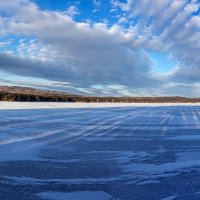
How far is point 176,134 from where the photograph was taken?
6973mm

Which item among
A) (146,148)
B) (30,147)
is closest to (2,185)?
(30,147)

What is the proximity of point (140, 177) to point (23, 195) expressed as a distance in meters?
1.30

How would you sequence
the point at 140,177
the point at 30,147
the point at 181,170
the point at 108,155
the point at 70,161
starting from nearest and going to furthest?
the point at 140,177, the point at 181,170, the point at 70,161, the point at 108,155, the point at 30,147

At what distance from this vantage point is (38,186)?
3.06 meters

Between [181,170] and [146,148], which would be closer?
[181,170]

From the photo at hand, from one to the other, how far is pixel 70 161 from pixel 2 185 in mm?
1219

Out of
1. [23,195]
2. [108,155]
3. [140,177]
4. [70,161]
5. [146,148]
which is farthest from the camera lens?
[146,148]

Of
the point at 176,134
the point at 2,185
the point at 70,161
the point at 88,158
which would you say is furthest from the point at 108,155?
the point at 176,134

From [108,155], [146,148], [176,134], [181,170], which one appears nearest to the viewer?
[181,170]

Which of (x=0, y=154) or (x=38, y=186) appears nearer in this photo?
(x=38, y=186)

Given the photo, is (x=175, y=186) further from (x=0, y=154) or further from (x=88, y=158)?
(x=0, y=154)

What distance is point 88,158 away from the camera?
4332mm

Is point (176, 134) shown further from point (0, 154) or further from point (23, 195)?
point (23, 195)

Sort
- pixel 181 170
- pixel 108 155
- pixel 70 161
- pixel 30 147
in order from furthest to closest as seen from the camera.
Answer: pixel 30 147 < pixel 108 155 < pixel 70 161 < pixel 181 170
